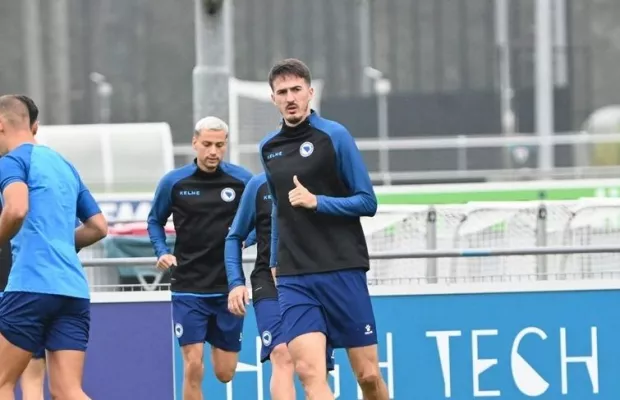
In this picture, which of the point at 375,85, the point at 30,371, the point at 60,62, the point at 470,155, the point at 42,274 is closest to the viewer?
the point at 42,274

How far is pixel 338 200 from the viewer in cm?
789

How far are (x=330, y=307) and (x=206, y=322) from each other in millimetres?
2453

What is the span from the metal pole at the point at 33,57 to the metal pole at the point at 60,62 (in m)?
0.39

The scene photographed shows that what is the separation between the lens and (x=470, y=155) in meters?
23.7

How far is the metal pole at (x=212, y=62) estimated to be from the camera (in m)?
10.4

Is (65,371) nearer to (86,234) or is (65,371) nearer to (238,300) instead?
(86,234)

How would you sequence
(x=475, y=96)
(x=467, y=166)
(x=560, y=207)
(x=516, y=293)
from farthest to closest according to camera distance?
(x=475, y=96) < (x=467, y=166) < (x=560, y=207) < (x=516, y=293)

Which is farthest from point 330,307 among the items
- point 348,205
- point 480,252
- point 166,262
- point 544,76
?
point 544,76

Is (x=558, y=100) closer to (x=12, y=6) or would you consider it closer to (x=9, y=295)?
(x=12, y=6)

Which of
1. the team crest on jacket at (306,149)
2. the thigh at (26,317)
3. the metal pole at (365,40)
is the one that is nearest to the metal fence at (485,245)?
the team crest on jacket at (306,149)

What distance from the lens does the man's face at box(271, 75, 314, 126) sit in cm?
800

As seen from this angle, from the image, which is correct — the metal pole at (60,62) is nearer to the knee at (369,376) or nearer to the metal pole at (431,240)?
the metal pole at (431,240)

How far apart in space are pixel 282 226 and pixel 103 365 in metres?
3.46

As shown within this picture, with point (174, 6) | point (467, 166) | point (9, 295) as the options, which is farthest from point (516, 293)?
point (174, 6)
